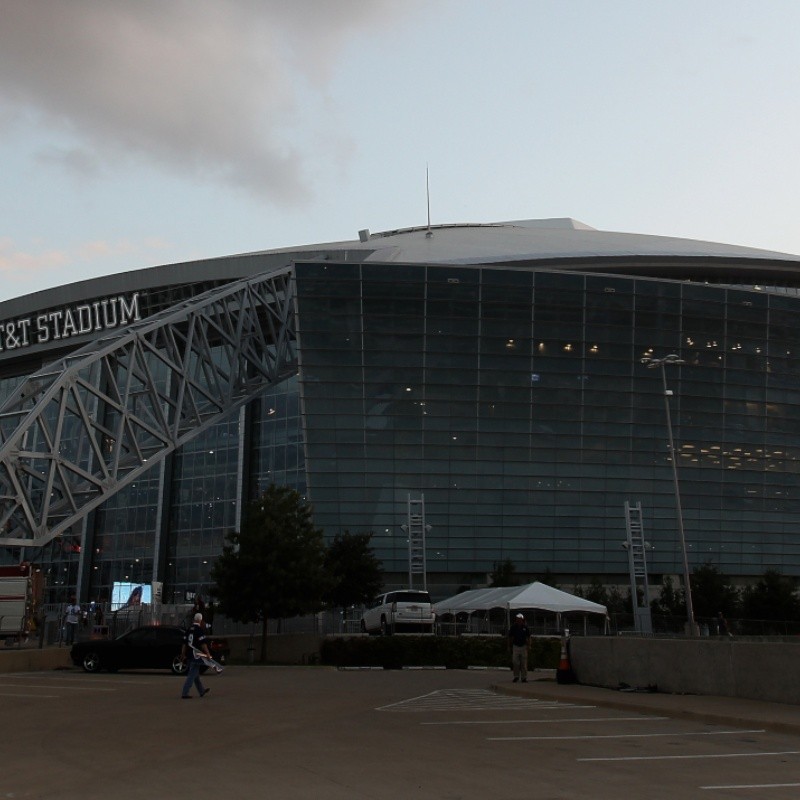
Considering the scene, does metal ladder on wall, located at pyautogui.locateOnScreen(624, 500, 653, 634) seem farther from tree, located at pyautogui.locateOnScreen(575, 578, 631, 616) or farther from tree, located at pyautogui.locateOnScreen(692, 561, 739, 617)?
tree, located at pyautogui.locateOnScreen(692, 561, 739, 617)

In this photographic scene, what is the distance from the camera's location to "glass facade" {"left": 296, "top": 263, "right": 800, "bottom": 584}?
188ft

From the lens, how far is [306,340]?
56.7 m

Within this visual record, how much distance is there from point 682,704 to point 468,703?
14.2 feet

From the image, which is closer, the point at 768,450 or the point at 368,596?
the point at 368,596

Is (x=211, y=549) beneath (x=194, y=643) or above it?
above

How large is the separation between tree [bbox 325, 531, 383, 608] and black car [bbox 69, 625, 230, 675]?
2091cm

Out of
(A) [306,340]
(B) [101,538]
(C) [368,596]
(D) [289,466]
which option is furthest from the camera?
(B) [101,538]

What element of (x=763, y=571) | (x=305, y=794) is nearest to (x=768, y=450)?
(x=763, y=571)

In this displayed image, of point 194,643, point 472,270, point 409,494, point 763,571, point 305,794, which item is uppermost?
point 472,270

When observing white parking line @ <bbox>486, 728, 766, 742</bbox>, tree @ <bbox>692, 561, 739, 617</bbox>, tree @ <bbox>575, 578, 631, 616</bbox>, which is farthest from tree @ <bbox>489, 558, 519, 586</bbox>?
white parking line @ <bbox>486, 728, 766, 742</bbox>

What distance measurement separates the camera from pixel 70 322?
69.6 m

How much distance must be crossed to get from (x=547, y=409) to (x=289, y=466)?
1626cm

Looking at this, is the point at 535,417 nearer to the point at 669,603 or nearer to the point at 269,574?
the point at 669,603

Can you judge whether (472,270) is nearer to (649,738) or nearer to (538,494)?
(538,494)
